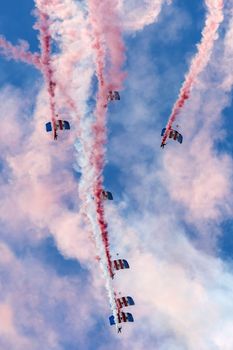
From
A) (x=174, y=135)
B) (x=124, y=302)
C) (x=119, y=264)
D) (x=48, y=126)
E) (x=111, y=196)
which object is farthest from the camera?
(x=124, y=302)

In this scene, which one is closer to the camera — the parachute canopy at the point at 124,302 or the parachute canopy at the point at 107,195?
the parachute canopy at the point at 107,195

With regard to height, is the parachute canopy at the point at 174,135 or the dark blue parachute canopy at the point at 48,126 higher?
the dark blue parachute canopy at the point at 48,126

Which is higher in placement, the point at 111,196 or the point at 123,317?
the point at 111,196

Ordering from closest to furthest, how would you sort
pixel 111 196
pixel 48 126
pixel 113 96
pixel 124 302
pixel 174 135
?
pixel 113 96
pixel 111 196
pixel 48 126
pixel 174 135
pixel 124 302

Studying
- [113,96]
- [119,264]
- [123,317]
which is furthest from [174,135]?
[123,317]

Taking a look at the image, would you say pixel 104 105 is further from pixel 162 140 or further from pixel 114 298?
pixel 114 298

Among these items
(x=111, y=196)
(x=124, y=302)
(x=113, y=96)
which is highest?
(x=113, y=96)

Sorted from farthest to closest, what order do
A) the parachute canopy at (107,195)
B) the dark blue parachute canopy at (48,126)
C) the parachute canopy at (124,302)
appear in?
the parachute canopy at (124,302), the dark blue parachute canopy at (48,126), the parachute canopy at (107,195)

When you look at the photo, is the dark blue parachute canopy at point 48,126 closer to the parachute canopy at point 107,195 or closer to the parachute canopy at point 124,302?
the parachute canopy at point 107,195

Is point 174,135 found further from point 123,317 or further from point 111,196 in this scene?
point 123,317


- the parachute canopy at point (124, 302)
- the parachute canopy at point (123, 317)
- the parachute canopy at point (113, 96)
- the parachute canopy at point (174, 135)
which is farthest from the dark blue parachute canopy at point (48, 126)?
the parachute canopy at point (123, 317)

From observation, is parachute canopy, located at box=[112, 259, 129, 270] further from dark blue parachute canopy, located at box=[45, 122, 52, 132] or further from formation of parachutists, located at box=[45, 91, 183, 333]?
dark blue parachute canopy, located at box=[45, 122, 52, 132]

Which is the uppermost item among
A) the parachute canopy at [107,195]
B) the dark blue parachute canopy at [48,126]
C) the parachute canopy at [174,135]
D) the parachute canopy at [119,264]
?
the dark blue parachute canopy at [48,126]

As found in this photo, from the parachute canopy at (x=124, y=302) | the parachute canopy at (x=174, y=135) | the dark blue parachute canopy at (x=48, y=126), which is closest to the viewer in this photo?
the dark blue parachute canopy at (x=48, y=126)
